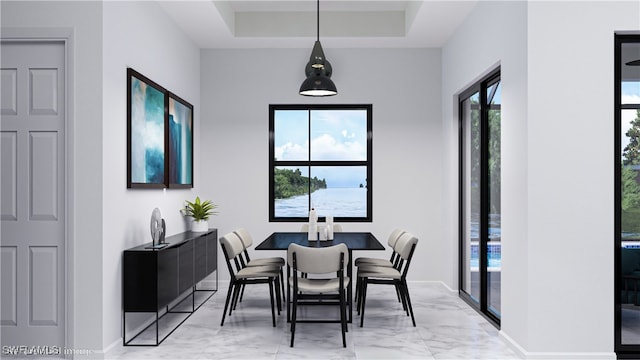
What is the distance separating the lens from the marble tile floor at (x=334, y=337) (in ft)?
12.5

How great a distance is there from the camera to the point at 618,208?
11.9 ft

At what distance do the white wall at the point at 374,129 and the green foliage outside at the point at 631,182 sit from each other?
9.38 ft

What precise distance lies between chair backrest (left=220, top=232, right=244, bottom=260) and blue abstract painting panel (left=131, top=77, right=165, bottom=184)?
864mm

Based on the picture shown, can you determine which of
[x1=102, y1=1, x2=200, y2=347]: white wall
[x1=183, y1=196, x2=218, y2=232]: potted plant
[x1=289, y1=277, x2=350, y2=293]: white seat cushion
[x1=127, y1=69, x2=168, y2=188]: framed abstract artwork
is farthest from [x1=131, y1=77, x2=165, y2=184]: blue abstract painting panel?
[x1=289, y1=277, x2=350, y2=293]: white seat cushion

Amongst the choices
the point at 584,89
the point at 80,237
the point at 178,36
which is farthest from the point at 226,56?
the point at 584,89

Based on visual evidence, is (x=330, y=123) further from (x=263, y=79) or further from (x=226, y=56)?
(x=226, y=56)

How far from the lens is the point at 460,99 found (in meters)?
5.85

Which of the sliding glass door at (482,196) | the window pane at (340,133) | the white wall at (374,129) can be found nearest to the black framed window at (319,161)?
the window pane at (340,133)

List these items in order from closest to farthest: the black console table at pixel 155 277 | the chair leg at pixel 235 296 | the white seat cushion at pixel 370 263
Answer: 1. the black console table at pixel 155 277
2. the chair leg at pixel 235 296
3. the white seat cushion at pixel 370 263

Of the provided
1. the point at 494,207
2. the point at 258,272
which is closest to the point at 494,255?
the point at 494,207

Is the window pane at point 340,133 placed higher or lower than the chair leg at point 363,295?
higher

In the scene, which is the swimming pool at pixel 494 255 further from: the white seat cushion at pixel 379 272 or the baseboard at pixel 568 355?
the baseboard at pixel 568 355

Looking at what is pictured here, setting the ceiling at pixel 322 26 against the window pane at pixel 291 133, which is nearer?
the ceiling at pixel 322 26

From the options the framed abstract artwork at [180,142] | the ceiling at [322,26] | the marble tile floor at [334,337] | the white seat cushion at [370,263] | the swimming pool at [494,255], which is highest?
the ceiling at [322,26]
